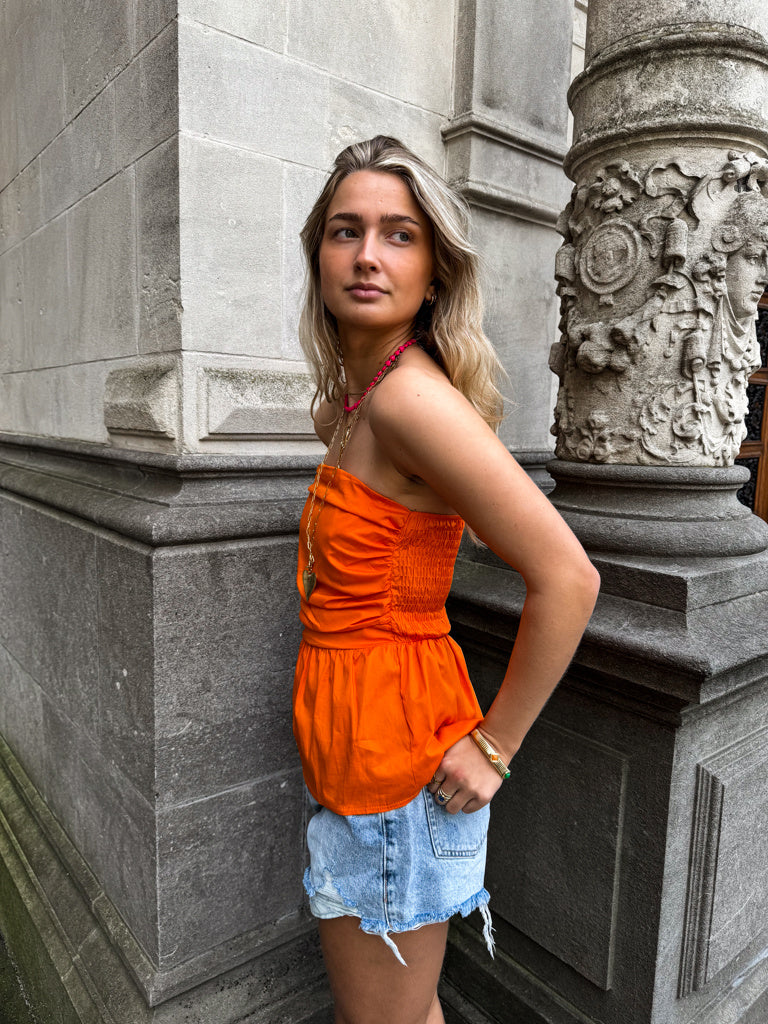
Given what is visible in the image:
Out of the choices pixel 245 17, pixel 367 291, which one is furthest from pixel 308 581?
pixel 245 17

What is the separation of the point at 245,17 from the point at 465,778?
2139 mm

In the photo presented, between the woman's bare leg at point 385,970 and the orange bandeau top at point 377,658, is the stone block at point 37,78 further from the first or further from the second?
the woman's bare leg at point 385,970

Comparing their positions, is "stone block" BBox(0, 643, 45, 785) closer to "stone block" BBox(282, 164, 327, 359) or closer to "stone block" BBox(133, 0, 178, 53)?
"stone block" BBox(282, 164, 327, 359)

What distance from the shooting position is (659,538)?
74.0 inches

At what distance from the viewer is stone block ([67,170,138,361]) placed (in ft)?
7.46

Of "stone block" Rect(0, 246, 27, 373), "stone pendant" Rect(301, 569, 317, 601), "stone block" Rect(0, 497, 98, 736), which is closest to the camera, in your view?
"stone pendant" Rect(301, 569, 317, 601)

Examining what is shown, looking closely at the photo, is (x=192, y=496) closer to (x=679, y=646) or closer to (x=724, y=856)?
(x=679, y=646)

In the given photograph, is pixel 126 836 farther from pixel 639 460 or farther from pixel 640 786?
pixel 639 460

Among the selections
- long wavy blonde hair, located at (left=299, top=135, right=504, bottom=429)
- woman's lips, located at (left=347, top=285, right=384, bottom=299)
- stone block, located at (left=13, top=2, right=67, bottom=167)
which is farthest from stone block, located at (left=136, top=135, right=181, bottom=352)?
stone block, located at (left=13, top=2, right=67, bottom=167)

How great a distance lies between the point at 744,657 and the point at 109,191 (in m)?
2.43

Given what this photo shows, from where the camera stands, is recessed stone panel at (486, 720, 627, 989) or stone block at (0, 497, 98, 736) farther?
stone block at (0, 497, 98, 736)

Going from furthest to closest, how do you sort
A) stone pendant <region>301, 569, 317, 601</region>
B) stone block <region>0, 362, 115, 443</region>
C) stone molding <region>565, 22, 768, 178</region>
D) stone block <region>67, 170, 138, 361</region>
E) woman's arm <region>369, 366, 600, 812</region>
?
stone block <region>0, 362, 115, 443</region> → stone block <region>67, 170, 138, 361</region> → stone molding <region>565, 22, 768, 178</region> → stone pendant <region>301, 569, 317, 601</region> → woman's arm <region>369, 366, 600, 812</region>

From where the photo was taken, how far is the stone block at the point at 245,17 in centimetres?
192

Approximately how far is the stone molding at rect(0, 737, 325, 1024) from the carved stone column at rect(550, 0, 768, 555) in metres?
1.79
